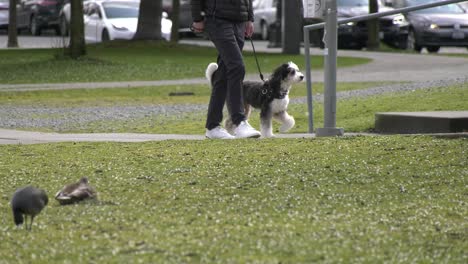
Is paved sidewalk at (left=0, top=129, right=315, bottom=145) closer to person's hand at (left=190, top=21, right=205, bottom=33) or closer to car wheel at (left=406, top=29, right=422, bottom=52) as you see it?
person's hand at (left=190, top=21, right=205, bottom=33)

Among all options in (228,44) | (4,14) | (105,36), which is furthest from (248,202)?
(4,14)

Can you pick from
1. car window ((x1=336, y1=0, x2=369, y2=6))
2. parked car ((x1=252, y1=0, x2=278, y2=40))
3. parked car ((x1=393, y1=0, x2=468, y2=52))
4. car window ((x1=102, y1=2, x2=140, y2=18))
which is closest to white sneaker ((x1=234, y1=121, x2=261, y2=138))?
parked car ((x1=393, y1=0, x2=468, y2=52))

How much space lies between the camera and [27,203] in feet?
23.6

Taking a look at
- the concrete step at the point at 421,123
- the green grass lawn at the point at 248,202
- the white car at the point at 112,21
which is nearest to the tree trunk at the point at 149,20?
the white car at the point at 112,21

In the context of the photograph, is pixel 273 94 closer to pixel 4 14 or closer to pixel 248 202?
pixel 248 202

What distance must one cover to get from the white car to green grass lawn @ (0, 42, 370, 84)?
12.1 feet

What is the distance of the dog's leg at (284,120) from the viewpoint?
1336 centimetres

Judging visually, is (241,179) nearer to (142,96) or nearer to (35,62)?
(142,96)

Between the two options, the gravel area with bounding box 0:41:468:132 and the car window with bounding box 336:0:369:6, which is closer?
the gravel area with bounding box 0:41:468:132

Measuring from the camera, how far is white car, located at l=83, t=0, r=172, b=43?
36.5 meters

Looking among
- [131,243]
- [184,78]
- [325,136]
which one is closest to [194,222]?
[131,243]

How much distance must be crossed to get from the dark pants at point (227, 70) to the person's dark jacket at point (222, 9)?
0.23 feet

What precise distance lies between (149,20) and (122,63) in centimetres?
516

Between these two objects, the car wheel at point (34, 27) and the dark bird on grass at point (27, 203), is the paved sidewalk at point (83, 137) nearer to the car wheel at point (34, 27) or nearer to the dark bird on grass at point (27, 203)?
the dark bird on grass at point (27, 203)
